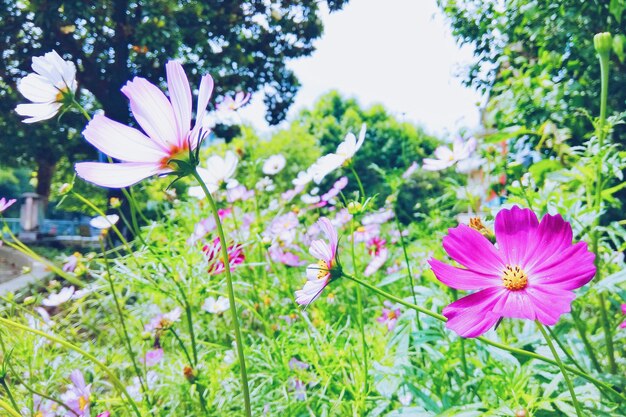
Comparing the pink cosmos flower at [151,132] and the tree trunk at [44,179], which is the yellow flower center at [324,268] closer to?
the pink cosmos flower at [151,132]

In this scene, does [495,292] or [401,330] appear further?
[401,330]

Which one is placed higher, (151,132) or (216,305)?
(216,305)

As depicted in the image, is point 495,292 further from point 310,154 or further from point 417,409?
point 310,154

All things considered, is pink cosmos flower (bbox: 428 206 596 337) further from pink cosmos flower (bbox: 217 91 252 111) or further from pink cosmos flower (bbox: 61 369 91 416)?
pink cosmos flower (bbox: 217 91 252 111)

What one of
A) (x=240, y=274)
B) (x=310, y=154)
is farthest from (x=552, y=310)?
(x=310, y=154)

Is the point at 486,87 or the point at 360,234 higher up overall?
the point at 486,87

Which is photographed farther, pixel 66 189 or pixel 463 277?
pixel 66 189

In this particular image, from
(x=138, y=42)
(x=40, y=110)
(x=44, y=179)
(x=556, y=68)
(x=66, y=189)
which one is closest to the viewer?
(x=40, y=110)

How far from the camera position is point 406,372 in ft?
2.26

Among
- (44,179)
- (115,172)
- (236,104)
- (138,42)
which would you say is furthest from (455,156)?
(44,179)

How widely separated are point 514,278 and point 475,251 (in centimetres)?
3

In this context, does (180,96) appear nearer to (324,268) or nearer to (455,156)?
(324,268)

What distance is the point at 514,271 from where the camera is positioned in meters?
0.37

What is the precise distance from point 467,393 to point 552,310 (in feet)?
1.43
